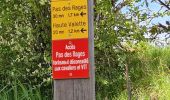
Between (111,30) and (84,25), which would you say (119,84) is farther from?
(84,25)

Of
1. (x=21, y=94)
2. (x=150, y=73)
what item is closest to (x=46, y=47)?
(x=21, y=94)

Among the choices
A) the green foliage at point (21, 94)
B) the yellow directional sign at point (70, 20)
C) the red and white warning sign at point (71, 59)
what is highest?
the yellow directional sign at point (70, 20)

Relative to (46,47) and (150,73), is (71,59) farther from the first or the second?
(150,73)

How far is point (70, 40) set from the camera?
4102mm

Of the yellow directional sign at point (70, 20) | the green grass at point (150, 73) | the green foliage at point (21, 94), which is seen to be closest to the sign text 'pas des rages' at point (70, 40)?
the yellow directional sign at point (70, 20)

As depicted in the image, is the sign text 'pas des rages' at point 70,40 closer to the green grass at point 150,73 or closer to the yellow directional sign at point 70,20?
the yellow directional sign at point 70,20

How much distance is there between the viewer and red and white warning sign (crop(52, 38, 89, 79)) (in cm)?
407

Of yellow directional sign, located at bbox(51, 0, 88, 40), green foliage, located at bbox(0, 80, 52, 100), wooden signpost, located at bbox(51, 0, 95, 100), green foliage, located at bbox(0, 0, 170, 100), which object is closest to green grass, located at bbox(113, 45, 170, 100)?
green foliage, located at bbox(0, 0, 170, 100)

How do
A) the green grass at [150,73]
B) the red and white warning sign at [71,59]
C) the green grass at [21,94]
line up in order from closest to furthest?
1. the red and white warning sign at [71,59]
2. the green grass at [21,94]
3. the green grass at [150,73]

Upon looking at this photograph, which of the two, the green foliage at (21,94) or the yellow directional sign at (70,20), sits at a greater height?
the yellow directional sign at (70,20)

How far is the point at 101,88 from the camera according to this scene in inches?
329

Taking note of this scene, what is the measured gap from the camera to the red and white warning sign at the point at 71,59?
13.4 feet

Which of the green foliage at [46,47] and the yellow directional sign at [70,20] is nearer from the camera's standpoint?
the yellow directional sign at [70,20]

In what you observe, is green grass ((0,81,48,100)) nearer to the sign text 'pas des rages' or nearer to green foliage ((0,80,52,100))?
green foliage ((0,80,52,100))
